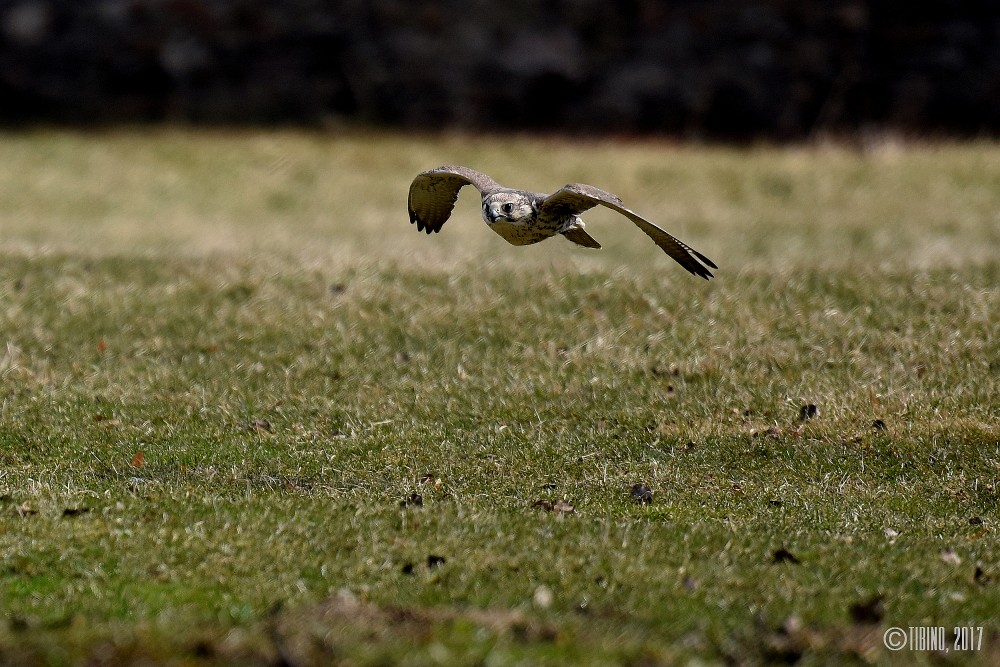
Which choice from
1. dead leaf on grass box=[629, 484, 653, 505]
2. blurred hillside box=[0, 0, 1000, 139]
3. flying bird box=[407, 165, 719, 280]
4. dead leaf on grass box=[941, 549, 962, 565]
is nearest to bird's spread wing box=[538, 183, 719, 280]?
flying bird box=[407, 165, 719, 280]

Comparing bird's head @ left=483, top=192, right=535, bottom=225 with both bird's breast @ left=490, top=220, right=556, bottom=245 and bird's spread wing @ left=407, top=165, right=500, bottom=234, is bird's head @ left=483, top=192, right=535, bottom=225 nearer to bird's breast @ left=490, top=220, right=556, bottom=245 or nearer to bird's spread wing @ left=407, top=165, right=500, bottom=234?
bird's breast @ left=490, top=220, right=556, bottom=245

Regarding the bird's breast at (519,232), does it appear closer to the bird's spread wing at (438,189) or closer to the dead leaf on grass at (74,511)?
the bird's spread wing at (438,189)

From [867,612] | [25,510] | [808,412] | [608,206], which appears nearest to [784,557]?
[867,612]

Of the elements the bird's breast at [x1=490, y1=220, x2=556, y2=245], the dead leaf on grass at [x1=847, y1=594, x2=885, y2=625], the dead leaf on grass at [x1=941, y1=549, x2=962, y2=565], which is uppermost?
the bird's breast at [x1=490, y1=220, x2=556, y2=245]

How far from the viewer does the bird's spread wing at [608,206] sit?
812 cm

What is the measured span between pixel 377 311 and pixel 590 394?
307 cm

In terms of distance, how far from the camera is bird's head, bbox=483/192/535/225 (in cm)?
884

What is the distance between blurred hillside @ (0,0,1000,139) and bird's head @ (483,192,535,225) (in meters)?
15.2

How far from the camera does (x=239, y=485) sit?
28.8 feet

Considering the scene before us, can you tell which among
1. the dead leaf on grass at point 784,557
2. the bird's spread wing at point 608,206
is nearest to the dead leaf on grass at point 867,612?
the dead leaf on grass at point 784,557

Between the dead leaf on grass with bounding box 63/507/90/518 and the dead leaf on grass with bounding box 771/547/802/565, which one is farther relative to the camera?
the dead leaf on grass with bounding box 63/507/90/518

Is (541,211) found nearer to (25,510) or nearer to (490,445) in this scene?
(490,445)

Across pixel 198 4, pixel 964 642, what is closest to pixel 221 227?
pixel 198 4

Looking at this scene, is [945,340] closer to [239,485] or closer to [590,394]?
[590,394]
